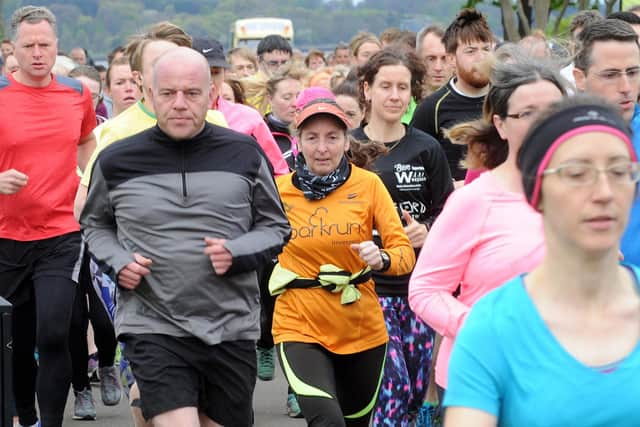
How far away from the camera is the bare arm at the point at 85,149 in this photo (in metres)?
8.88

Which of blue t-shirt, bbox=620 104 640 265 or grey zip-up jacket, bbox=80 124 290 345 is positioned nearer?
blue t-shirt, bbox=620 104 640 265

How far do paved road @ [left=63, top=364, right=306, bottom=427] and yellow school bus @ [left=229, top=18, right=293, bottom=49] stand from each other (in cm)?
4431

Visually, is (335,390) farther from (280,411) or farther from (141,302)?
(280,411)

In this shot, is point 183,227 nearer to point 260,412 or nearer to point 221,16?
point 260,412

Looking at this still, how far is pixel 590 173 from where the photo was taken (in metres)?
3.37

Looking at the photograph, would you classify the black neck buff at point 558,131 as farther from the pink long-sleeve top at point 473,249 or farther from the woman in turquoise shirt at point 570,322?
the pink long-sleeve top at point 473,249

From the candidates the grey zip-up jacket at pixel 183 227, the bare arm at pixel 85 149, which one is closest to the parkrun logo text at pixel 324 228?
the grey zip-up jacket at pixel 183 227

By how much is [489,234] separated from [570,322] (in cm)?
156

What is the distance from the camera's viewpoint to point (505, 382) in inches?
136

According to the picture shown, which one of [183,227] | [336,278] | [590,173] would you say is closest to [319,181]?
[336,278]

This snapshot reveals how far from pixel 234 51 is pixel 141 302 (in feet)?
36.1

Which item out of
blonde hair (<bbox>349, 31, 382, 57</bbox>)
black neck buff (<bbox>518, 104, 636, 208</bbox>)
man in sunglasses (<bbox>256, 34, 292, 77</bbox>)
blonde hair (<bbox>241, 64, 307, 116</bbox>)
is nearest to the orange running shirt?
black neck buff (<bbox>518, 104, 636, 208</bbox>)

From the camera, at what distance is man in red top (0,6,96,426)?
8344mm

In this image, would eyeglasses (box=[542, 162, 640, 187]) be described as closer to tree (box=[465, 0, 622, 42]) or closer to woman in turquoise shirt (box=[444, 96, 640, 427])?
woman in turquoise shirt (box=[444, 96, 640, 427])
